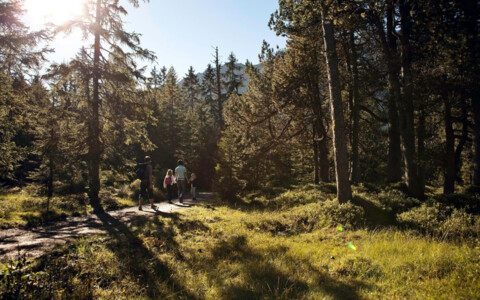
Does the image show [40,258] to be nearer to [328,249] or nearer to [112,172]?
[328,249]

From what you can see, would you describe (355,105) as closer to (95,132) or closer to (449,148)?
(449,148)

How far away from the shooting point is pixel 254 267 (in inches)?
199

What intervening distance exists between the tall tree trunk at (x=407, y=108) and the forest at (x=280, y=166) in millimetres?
55

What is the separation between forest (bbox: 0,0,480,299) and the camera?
14.5 feet

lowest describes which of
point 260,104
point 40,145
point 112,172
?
point 112,172

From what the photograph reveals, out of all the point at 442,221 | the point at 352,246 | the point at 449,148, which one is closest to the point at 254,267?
the point at 352,246

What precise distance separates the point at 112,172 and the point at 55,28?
25.0 feet

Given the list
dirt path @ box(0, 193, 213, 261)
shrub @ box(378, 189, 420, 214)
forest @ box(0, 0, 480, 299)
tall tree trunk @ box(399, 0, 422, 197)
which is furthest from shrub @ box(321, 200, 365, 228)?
dirt path @ box(0, 193, 213, 261)

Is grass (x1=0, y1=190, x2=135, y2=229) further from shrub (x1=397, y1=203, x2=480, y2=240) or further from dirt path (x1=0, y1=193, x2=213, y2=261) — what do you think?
shrub (x1=397, y1=203, x2=480, y2=240)

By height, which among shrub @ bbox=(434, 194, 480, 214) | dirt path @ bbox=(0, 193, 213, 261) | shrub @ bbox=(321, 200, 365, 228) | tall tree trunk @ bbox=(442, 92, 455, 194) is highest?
tall tree trunk @ bbox=(442, 92, 455, 194)

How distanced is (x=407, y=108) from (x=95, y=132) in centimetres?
1446

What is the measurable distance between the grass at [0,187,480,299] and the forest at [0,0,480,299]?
0.10ft

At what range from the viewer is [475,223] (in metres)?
7.03

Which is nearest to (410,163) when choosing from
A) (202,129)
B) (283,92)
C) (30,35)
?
(283,92)
